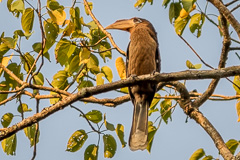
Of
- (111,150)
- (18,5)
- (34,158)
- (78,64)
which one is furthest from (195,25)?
(34,158)

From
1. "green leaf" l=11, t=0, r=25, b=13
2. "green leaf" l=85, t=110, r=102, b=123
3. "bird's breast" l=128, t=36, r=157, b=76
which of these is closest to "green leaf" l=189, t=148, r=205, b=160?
"green leaf" l=85, t=110, r=102, b=123

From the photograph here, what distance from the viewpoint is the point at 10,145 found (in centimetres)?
377

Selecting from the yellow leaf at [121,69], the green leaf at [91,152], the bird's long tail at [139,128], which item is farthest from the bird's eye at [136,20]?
the green leaf at [91,152]

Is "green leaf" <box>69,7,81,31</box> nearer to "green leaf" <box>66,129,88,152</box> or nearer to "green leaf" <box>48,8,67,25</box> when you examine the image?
"green leaf" <box>48,8,67,25</box>

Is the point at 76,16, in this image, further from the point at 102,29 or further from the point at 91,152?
the point at 91,152

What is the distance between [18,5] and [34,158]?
49.0 inches

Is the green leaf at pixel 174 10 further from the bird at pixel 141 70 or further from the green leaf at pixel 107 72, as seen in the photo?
the green leaf at pixel 107 72

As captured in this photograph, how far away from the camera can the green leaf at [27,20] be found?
353 cm

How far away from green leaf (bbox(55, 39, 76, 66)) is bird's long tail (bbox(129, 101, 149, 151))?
1.00m

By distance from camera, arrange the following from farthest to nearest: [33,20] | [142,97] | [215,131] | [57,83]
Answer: [142,97] → [57,83] → [33,20] → [215,131]

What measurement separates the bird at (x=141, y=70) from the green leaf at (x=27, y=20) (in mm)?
1150

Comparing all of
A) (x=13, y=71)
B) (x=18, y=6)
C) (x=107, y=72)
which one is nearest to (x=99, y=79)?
(x=107, y=72)

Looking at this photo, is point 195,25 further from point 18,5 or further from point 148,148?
point 18,5

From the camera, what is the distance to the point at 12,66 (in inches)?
152
